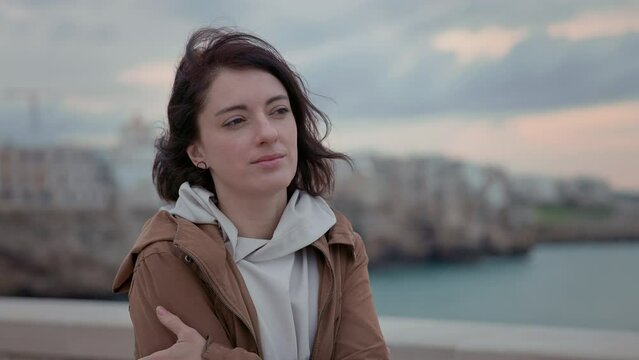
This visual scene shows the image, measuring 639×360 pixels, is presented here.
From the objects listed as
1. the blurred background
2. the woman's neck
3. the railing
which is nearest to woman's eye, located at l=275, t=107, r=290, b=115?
the woman's neck

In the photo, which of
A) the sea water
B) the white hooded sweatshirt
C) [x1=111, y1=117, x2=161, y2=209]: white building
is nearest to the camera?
the white hooded sweatshirt

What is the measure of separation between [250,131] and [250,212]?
170 mm

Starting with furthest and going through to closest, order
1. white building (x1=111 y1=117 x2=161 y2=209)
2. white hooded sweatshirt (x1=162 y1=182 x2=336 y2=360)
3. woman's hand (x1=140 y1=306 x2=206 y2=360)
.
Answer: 1. white building (x1=111 y1=117 x2=161 y2=209)
2. white hooded sweatshirt (x1=162 y1=182 x2=336 y2=360)
3. woman's hand (x1=140 y1=306 x2=206 y2=360)

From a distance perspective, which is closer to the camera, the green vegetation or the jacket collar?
the jacket collar

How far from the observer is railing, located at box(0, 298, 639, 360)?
198 cm

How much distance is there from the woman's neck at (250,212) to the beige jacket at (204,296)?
0.19ft

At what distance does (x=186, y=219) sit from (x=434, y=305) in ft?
11.2

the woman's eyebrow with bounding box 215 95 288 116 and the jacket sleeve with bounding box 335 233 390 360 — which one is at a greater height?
the woman's eyebrow with bounding box 215 95 288 116

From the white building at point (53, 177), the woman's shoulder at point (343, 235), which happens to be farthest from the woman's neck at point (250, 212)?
the white building at point (53, 177)

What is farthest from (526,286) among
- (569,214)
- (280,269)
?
(280,269)

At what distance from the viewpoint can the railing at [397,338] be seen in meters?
1.98

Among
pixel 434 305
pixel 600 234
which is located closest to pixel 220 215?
pixel 434 305

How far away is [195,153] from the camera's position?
1544 millimetres

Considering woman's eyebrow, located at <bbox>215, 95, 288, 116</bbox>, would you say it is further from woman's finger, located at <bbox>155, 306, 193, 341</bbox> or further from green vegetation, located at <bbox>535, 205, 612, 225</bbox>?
green vegetation, located at <bbox>535, 205, 612, 225</bbox>
